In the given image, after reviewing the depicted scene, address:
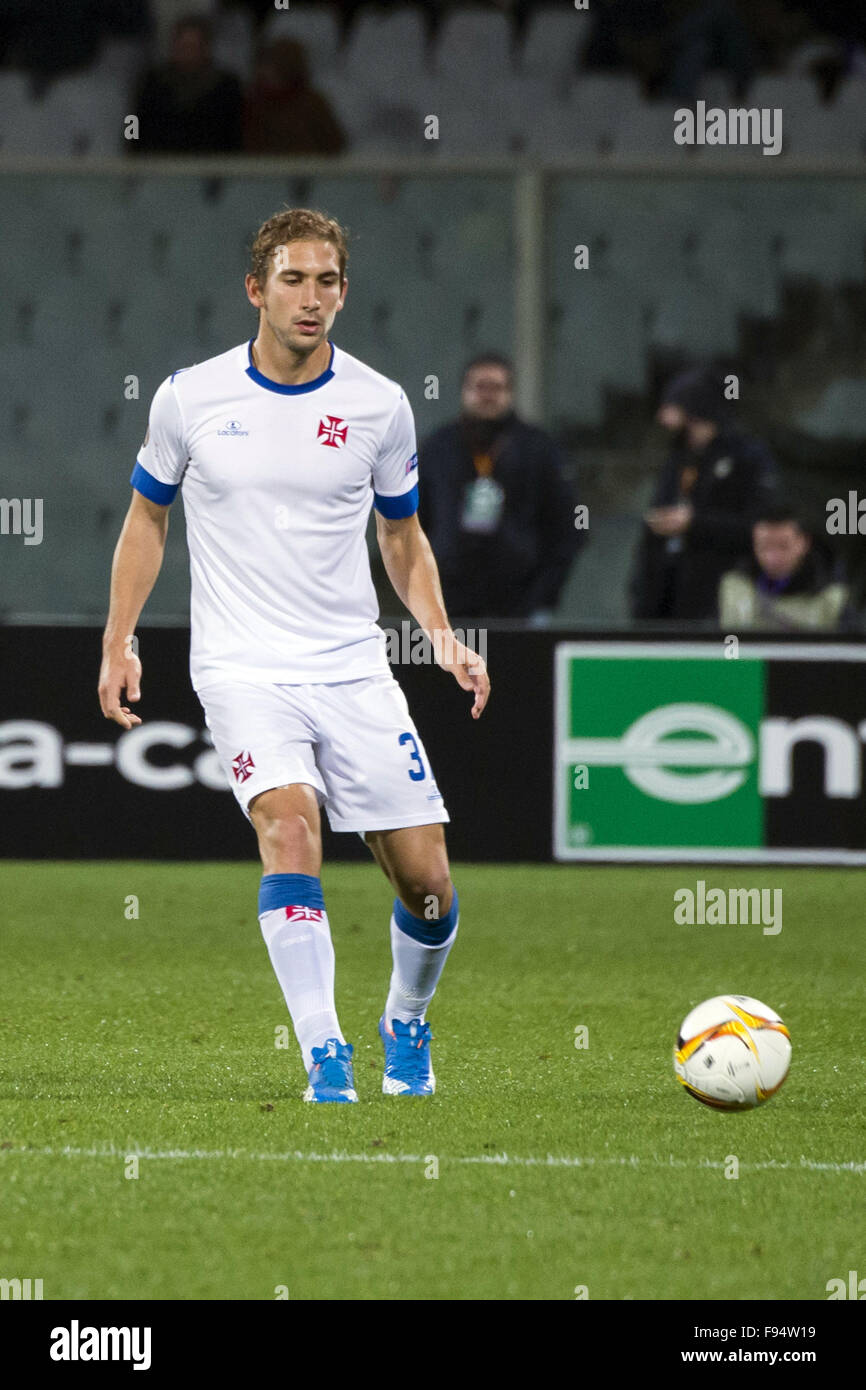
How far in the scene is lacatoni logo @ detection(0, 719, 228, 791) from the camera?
10.4m

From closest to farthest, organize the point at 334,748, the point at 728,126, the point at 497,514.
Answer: the point at 334,748
the point at 497,514
the point at 728,126

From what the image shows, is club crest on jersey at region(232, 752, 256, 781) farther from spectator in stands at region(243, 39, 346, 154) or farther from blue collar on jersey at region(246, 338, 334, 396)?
spectator in stands at region(243, 39, 346, 154)

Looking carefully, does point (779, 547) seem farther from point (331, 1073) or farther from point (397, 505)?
point (331, 1073)

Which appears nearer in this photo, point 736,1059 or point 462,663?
point 736,1059

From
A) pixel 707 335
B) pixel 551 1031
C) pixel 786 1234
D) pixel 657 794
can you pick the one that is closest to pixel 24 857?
pixel 657 794

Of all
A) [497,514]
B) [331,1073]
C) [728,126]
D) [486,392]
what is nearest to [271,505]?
[331,1073]

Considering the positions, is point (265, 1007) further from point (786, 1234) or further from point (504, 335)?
point (504, 335)

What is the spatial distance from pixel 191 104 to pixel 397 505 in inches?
327

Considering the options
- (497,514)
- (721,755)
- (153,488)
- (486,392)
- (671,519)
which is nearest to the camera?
(153,488)

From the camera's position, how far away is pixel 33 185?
531 inches

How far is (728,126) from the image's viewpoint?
45.1 feet

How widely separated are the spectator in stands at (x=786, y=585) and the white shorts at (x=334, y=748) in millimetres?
5330

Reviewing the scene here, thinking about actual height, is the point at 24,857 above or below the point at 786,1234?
below

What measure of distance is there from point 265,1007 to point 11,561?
6.56 meters
